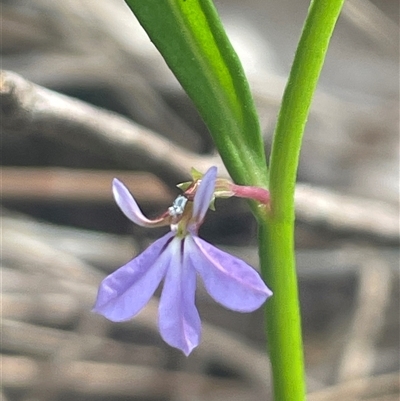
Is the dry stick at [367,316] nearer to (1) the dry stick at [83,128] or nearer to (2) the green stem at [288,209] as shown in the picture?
(1) the dry stick at [83,128]

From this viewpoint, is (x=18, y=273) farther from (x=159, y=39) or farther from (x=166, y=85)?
(x=159, y=39)

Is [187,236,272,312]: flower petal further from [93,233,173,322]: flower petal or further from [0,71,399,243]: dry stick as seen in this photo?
[0,71,399,243]: dry stick

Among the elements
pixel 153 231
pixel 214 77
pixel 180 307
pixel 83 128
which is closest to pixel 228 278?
pixel 180 307

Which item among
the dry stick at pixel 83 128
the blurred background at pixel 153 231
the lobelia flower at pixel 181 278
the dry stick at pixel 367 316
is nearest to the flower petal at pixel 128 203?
the lobelia flower at pixel 181 278

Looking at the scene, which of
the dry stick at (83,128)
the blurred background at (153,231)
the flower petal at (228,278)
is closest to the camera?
the flower petal at (228,278)

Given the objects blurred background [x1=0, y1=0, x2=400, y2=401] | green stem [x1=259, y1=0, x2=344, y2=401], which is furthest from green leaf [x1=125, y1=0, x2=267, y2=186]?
blurred background [x1=0, y1=0, x2=400, y2=401]
